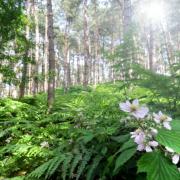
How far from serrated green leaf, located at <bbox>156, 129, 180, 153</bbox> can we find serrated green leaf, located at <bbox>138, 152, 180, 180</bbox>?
135 mm

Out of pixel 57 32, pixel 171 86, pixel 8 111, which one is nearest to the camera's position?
pixel 171 86

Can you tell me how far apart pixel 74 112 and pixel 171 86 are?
42.8 inches

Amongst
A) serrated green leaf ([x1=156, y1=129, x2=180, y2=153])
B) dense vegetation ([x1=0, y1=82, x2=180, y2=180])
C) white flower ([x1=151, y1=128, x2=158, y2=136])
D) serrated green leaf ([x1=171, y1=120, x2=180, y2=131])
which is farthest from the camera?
dense vegetation ([x1=0, y1=82, x2=180, y2=180])

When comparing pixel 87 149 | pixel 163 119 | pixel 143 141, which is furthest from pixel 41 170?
pixel 163 119

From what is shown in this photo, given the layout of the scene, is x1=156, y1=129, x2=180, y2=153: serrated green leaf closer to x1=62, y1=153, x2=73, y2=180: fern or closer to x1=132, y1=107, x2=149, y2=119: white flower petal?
x1=132, y1=107, x2=149, y2=119: white flower petal

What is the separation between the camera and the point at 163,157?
72.6 inches

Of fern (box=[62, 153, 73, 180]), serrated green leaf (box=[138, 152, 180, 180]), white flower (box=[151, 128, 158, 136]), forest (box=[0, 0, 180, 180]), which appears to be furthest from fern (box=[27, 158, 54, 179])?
white flower (box=[151, 128, 158, 136])

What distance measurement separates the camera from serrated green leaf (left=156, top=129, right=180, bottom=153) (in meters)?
1.68

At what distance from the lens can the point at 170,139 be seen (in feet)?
5.74

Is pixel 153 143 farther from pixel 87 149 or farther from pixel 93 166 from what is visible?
pixel 87 149

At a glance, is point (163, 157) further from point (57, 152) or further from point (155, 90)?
point (155, 90)

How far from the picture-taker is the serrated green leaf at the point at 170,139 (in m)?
1.68

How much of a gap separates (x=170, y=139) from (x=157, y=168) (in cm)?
19

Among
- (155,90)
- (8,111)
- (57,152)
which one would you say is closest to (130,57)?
(155,90)
